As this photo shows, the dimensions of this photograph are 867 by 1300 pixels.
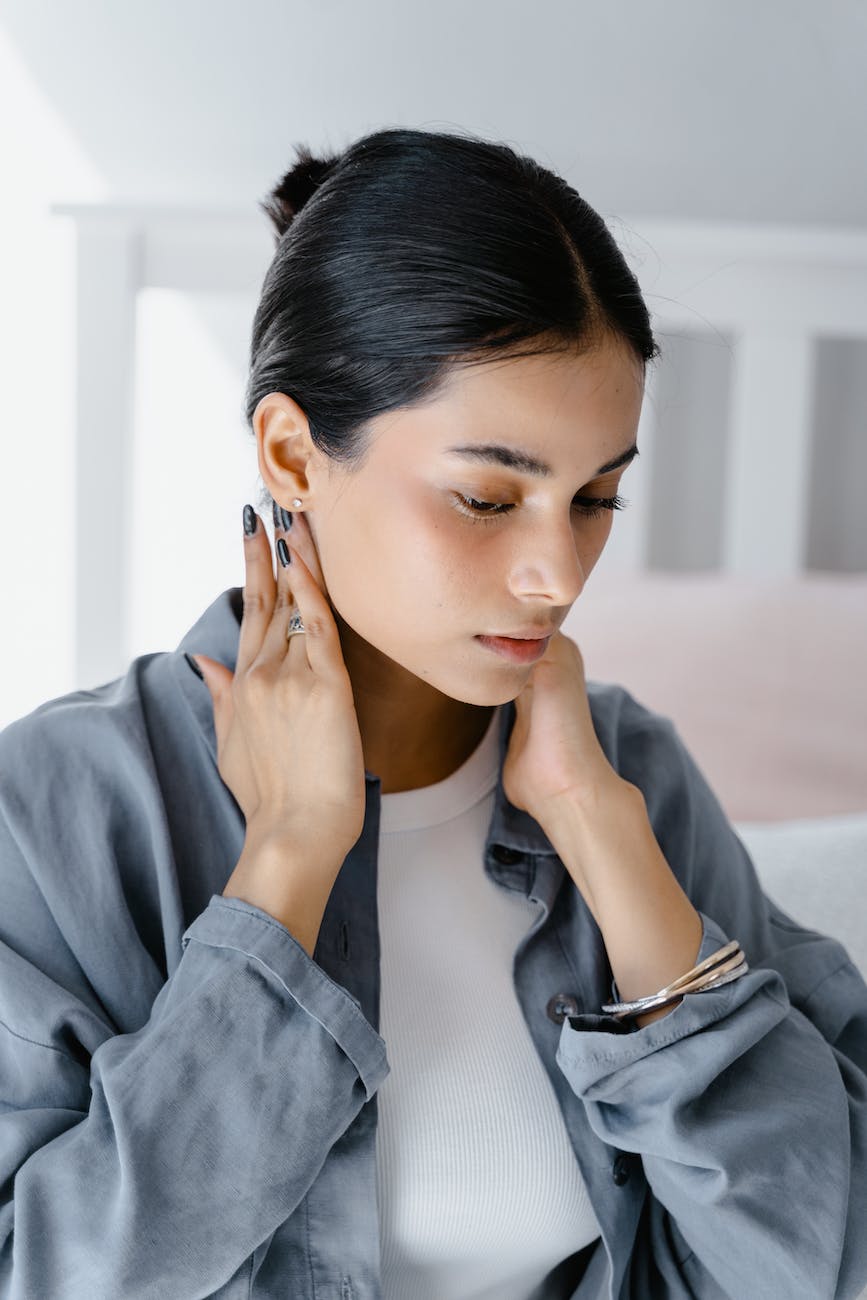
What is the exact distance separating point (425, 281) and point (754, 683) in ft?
3.60

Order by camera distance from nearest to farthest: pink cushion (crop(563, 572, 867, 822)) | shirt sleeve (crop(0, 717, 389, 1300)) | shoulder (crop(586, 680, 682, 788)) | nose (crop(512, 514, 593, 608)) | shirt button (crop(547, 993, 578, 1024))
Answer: shirt sleeve (crop(0, 717, 389, 1300))
nose (crop(512, 514, 593, 608))
shirt button (crop(547, 993, 578, 1024))
shoulder (crop(586, 680, 682, 788))
pink cushion (crop(563, 572, 867, 822))

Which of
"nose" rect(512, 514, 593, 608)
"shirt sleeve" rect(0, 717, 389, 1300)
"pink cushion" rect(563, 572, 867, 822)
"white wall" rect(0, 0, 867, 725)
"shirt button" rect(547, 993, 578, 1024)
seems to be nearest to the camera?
"shirt sleeve" rect(0, 717, 389, 1300)

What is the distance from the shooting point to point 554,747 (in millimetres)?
1091

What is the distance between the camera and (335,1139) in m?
0.91

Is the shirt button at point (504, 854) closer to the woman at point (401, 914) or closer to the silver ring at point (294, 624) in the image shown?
the woman at point (401, 914)

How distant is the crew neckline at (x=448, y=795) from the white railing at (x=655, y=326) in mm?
610

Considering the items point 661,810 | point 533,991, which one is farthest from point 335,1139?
point 661,810

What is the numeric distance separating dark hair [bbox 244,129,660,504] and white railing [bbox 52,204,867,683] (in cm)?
54

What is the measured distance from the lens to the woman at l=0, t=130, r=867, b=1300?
891mm

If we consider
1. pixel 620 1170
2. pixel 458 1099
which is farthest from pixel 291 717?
pixel 620 1170

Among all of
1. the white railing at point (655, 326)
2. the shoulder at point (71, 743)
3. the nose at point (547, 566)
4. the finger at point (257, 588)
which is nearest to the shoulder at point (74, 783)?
the shoulder at point (71, 743)

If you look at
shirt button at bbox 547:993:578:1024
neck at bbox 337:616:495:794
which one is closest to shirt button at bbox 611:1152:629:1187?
shirt button at bbox 547:993:578:1024

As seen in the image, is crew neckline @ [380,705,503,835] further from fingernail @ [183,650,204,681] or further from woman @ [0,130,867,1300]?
fingernail @ [183,650,204,681]

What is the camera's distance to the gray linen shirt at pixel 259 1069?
0.86 meters
